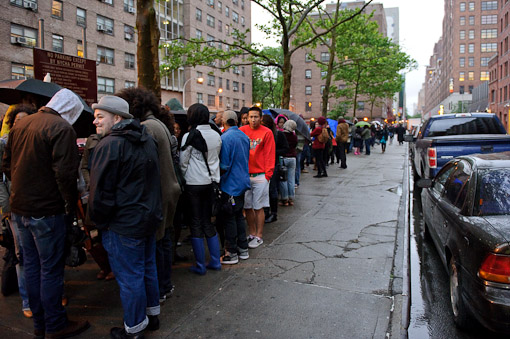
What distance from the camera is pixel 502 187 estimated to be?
369 centimetres

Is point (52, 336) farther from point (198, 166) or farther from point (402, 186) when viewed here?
point (402, 186)

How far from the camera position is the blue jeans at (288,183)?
8.80 meters

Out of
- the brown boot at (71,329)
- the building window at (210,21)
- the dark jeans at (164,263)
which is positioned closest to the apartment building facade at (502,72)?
the building window at (210,21)

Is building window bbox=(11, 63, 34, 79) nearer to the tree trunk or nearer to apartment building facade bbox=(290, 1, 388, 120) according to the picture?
the tree trunk

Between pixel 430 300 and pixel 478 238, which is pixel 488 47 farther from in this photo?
pixel 478 238

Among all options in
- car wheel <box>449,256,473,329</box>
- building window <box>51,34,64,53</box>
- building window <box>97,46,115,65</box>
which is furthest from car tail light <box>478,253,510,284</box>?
building window <box>97,46,115,65</box>

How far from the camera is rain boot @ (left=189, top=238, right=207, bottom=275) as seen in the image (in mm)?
4719

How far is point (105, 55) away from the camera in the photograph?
37781 mm

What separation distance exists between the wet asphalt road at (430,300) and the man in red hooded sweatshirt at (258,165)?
2.19 m

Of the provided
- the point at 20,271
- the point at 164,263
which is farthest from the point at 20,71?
the point at 164,263

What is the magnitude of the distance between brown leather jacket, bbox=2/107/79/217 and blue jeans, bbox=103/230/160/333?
1.67ft

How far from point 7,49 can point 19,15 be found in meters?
2.86

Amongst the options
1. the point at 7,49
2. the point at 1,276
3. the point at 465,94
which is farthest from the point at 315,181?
the point at 465,94

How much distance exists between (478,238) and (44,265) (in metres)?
3.48
